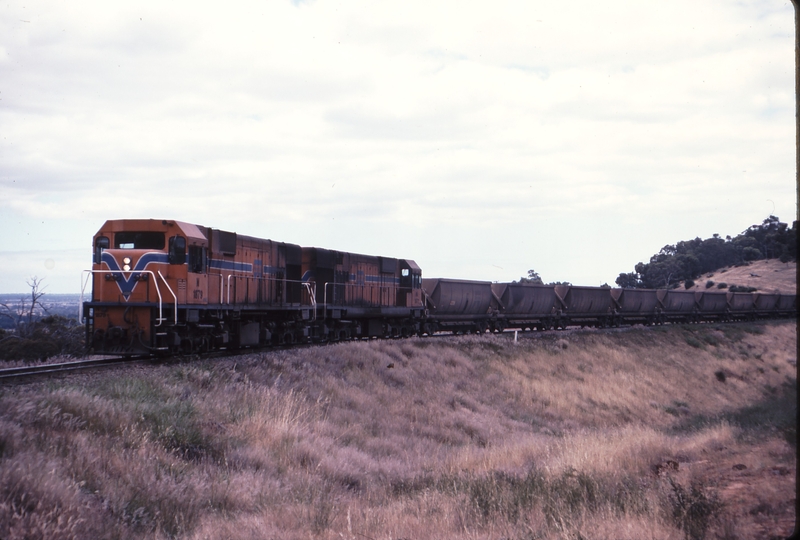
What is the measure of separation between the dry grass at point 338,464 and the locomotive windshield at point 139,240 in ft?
12.5

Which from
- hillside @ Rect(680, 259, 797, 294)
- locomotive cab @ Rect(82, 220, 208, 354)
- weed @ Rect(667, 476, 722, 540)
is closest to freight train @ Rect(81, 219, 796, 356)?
locomotive cab @ Rect(82, 220, 208, 354)


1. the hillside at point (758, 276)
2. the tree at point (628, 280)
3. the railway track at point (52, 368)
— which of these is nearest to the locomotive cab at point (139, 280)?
the railway track at point (52, 368)

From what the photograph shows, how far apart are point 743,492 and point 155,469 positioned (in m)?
8.54

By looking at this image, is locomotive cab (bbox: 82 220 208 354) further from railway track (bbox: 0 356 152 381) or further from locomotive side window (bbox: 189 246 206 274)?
railway track (bbox: 0 356 152 381)

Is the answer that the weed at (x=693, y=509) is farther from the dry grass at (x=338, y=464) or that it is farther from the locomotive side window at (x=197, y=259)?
the locomotive side window at (x=197, y=259)

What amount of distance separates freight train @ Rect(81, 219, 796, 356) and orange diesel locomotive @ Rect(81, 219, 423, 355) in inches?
1.3

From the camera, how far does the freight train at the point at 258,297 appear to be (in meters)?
16.9

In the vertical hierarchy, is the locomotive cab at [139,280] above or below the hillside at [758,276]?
below

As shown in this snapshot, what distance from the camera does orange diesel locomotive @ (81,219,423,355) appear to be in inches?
659

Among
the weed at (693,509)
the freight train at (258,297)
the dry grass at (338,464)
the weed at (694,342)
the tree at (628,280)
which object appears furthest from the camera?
the tree at (628,280)

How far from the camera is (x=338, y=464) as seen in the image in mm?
12641

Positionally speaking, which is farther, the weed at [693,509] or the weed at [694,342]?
the weed at [694,342]

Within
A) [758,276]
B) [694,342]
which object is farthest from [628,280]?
[694,342]

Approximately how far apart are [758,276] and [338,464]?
11026 cm
